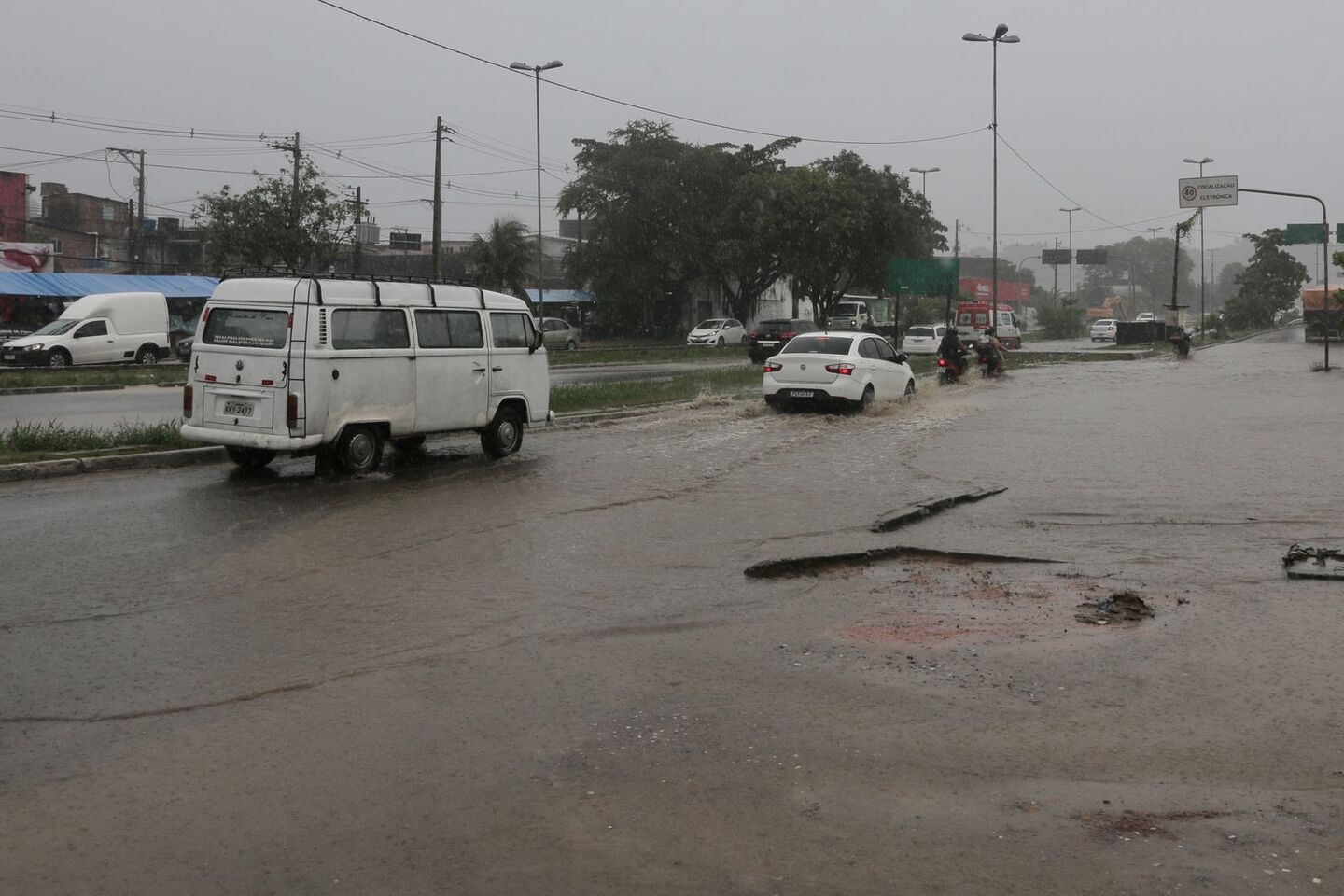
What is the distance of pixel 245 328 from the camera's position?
12.9 metres

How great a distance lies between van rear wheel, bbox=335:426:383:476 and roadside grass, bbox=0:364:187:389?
48.8 feet

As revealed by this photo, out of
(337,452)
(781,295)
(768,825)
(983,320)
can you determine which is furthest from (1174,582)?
(781,295)

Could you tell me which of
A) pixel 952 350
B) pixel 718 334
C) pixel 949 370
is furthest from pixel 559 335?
pixel 952 350

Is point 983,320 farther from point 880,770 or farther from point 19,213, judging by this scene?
point 880,770

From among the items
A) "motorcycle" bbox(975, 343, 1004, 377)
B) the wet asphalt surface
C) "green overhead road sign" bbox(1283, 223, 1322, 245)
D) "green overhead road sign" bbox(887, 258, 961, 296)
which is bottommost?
the wet asphalt surface

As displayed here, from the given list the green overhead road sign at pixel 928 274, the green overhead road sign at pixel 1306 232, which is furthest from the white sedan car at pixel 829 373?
the green overhead road sign at pixel 1306 232

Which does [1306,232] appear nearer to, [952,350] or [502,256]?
[952,350]

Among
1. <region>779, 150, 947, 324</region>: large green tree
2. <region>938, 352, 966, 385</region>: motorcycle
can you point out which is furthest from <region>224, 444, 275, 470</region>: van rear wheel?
<region>779, 150, 947, 324</region>: large green tree

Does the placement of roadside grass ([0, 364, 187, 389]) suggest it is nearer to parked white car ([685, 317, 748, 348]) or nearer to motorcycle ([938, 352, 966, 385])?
motorcycle ([938, 352, 966, 385])

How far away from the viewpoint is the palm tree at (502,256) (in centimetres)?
6088

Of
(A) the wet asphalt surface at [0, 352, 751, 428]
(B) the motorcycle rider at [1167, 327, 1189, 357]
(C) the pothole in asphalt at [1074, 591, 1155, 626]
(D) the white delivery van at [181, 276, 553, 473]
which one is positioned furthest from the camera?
(B) the motorcycle rider at [1167, 327, 1189, 357]

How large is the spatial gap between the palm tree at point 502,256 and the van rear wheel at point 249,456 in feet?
156

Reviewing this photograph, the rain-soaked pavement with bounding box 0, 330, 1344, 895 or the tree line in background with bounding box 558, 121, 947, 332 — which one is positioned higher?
the tree line in background with bounding box 558, 121, 947, 332

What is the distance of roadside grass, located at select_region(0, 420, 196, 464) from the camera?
13594 mm
